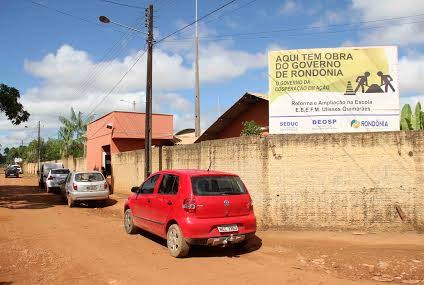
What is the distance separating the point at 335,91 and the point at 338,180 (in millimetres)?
2877

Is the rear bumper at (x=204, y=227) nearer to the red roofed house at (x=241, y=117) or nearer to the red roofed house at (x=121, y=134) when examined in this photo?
the red roofed house at (x=241, y=117)

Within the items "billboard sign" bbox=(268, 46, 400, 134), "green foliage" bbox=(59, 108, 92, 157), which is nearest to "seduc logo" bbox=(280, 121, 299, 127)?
"billboard sign" bbox=(268, 46, 400, 134)

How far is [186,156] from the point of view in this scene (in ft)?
51.8

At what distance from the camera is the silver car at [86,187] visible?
57.9 ft

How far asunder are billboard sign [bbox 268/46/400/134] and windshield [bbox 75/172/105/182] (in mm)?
8722

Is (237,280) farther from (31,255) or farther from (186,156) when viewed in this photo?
(186,156)

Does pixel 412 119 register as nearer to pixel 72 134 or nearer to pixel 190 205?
pixel 190 205

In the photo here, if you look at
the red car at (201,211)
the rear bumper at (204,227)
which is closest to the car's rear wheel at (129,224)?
the red car at (201,211)

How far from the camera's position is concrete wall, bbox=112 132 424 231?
1080 centimetres

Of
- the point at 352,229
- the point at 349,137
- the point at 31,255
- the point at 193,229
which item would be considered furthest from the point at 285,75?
the point at 31,255


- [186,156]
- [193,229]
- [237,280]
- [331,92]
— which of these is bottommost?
[237,280]

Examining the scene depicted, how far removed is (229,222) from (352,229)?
13.6 feet

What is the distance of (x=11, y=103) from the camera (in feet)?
68.1

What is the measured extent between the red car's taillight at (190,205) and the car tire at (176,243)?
1.47ft
